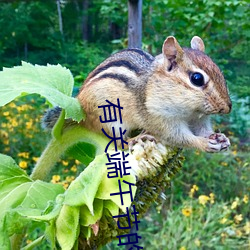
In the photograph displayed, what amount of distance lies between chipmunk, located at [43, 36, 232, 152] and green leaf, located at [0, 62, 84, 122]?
56 mm

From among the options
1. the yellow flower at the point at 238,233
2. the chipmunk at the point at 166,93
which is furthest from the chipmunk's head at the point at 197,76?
the yellow flower at the point at 238,233

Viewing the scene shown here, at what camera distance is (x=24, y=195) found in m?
0.57

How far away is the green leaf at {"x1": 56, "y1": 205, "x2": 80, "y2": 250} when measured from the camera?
1.48 ft

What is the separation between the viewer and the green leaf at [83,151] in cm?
61

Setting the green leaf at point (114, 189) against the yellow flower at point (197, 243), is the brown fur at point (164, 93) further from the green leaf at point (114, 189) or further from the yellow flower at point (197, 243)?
the yellow flower at point (197, 243)

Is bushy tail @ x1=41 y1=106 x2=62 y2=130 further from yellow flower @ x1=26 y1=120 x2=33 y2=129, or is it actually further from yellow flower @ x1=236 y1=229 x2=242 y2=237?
yellow flower @ x1=26 y1=120 x2=33 y2=129

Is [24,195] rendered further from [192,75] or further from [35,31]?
[35,31]

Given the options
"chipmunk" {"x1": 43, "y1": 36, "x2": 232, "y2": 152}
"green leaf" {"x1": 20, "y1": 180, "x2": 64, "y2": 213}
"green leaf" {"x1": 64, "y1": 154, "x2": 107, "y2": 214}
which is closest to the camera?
"green leaf" {"x1": 64, "y1": 154, "x2": 107, "y2": 214}

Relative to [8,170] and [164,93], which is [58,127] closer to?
[8,170]

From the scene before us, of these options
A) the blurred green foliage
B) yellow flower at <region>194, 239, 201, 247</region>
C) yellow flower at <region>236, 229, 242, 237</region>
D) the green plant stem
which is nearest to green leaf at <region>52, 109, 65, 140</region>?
the green plant stem

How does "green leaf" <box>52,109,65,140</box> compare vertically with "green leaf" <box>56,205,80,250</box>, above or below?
above

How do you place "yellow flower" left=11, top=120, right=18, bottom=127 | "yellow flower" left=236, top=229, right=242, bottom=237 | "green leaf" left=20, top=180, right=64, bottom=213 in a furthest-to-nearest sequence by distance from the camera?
"yellow flower" left=11, top=120, right=18, bottom=127 → "yellow flower" left=236, top=229, right=242, bottom=237 → "green leaf" left=20, top=180, right=64, bottom=213

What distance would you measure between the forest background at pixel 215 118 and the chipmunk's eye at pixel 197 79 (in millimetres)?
501

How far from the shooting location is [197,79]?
0.67m
